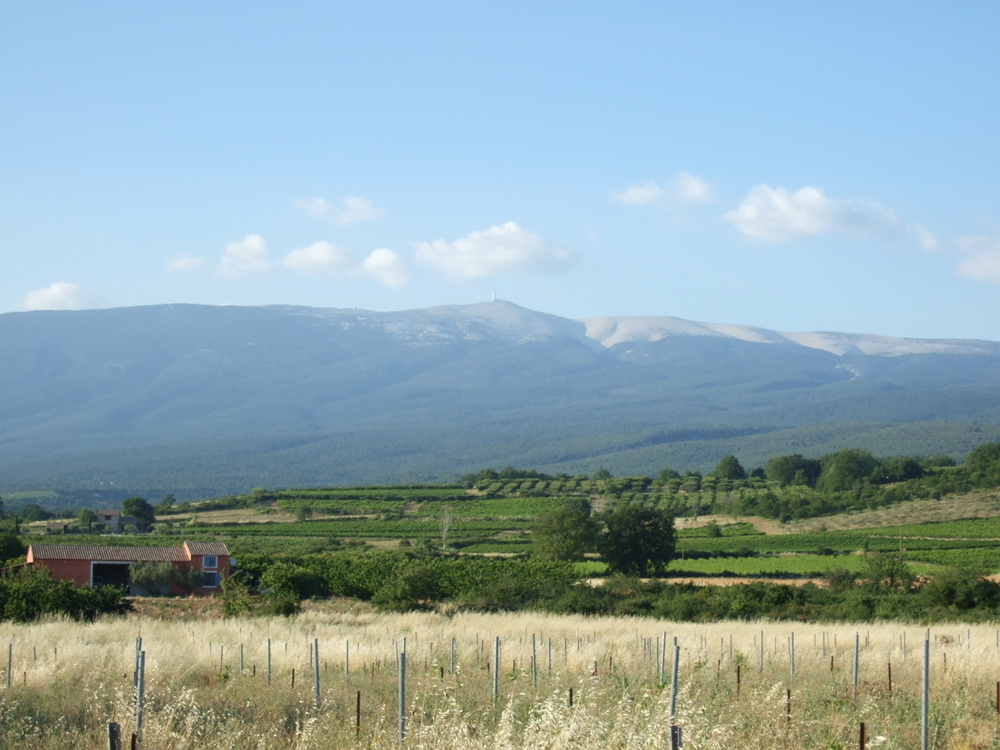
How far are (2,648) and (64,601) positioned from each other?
30.3ft

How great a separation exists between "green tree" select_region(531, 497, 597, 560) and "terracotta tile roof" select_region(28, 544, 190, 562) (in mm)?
16879

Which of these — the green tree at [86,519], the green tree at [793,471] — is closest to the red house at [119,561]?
the green tree at [86,519]

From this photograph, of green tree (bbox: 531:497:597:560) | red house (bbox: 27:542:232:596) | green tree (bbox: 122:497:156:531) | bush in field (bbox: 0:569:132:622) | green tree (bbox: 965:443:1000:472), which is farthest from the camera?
green tree (bbox: 965:443:1000:472)

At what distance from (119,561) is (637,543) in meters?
21.5

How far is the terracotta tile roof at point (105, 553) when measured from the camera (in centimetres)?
4059

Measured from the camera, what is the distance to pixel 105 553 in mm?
41781

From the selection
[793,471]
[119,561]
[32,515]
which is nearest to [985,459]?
[793,471]

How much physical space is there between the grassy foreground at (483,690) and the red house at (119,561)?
62.0 feet

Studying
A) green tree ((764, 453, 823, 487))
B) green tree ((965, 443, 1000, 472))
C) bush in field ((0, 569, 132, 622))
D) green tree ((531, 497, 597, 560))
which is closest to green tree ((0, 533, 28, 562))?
bush in field ((0, 569, 132, 622))

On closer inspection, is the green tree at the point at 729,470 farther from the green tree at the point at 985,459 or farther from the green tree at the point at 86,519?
the green tree at the point at 86,519

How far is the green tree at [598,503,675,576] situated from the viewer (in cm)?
4975

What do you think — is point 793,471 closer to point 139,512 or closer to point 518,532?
point 518,532

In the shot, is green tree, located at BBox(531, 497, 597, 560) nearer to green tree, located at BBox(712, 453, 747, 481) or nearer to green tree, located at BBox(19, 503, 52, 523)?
green tree, located at BBox(19, 503, 52, 523)

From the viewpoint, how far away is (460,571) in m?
41.3
